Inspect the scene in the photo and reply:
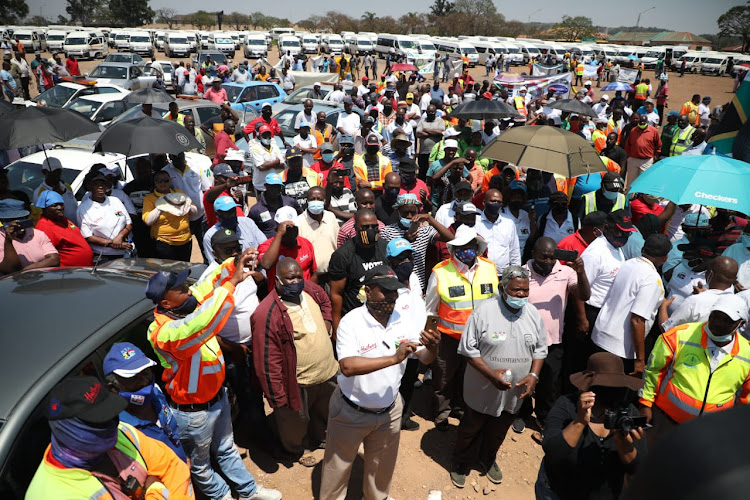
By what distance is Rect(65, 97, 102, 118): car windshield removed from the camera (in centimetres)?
1366

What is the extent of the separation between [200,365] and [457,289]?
7.37 ft

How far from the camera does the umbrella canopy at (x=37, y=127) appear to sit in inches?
221

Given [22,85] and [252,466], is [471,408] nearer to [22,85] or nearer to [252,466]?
[252,466]

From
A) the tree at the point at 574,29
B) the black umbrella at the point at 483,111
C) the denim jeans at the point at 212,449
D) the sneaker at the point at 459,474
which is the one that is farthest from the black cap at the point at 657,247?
the tree at the point at 574,29

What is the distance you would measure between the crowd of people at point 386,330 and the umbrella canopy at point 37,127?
0.56 metres

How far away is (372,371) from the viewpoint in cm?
321

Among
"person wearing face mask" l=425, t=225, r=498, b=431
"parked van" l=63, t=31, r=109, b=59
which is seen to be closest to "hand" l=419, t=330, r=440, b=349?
"person wearing face mask" l=425, t=225, r=498, b=431

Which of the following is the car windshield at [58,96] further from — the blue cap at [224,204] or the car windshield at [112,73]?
the blue cap at [224,204]

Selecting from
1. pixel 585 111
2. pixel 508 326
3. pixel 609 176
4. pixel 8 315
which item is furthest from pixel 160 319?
pixel 585 111

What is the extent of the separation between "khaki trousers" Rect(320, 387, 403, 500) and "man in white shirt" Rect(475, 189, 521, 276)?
2.51 meters

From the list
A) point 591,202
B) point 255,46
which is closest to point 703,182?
point 591,202

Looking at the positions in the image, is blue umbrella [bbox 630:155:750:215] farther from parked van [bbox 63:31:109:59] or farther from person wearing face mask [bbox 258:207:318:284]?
parked van [bbox 63:31:109:59]

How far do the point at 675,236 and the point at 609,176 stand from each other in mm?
1512

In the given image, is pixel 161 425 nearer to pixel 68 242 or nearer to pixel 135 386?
pixel 135 386
